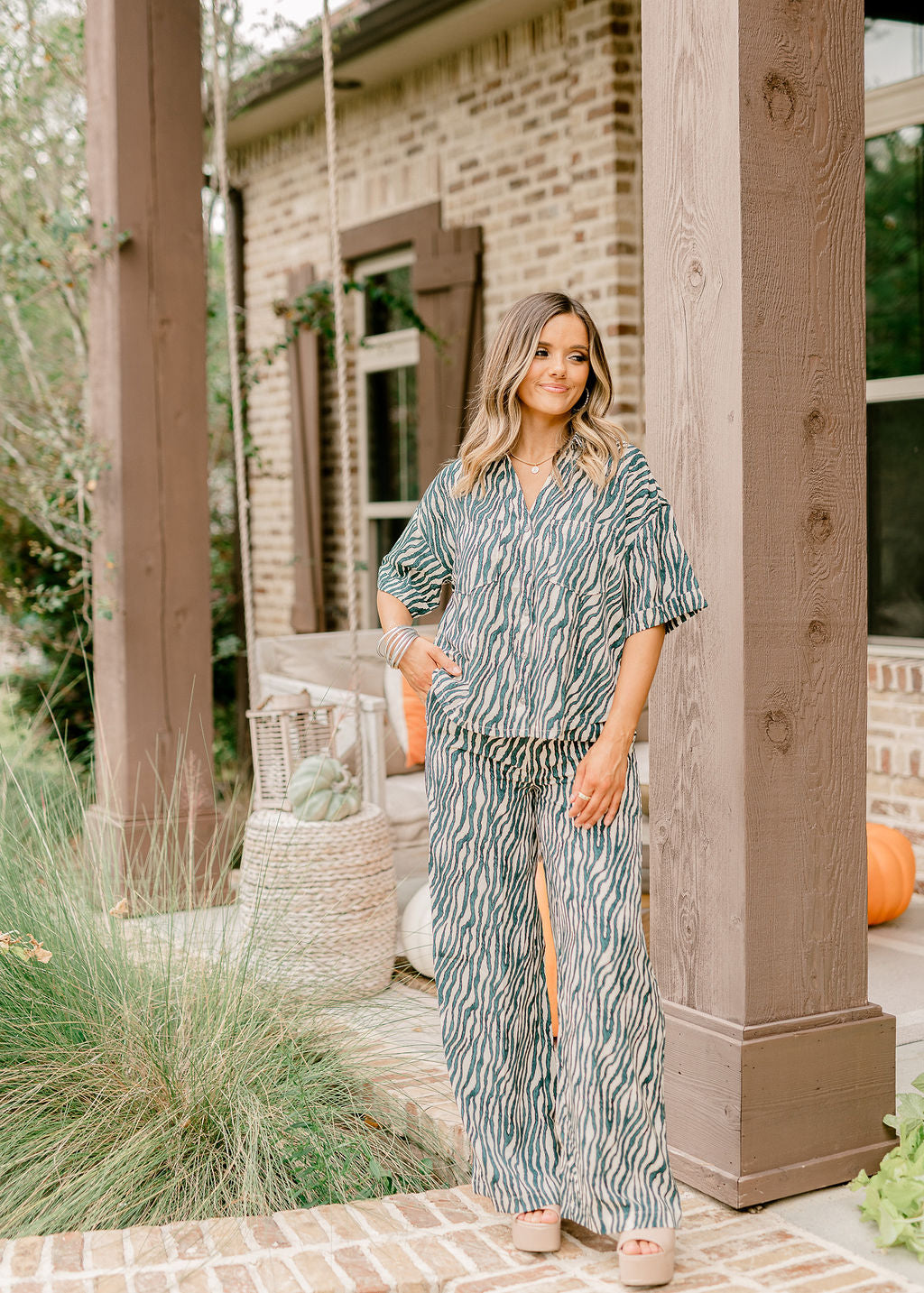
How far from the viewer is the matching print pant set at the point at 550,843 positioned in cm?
220

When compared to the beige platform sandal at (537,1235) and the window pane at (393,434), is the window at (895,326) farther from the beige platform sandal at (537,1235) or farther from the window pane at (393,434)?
the beige platform sandal at (537,1235)

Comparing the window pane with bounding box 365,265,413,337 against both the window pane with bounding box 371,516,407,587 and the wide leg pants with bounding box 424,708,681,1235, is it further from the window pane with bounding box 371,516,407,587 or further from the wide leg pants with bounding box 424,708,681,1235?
Result: the wide leg pants with bounding box 424,708,681,1235

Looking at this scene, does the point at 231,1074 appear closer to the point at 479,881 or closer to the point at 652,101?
the point at 479,881

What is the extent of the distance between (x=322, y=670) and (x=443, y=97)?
130 inches

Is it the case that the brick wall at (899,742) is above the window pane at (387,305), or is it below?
below

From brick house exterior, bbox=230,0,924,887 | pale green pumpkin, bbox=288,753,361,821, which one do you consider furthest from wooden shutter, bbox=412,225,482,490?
pale green pumpkin, bbox=288,753,361,821

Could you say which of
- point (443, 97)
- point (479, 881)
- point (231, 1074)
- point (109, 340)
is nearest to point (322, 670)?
point (109, 340)

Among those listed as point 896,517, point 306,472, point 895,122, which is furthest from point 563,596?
point 306,472

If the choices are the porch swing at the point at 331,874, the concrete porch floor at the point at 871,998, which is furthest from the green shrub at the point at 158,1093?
the porch swing at the point at 331,874

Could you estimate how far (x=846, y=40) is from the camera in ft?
8.24

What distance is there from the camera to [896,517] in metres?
4.93

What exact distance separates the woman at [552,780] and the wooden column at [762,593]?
0.25m

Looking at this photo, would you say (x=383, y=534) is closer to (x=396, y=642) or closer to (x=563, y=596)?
(x=396, y=642)

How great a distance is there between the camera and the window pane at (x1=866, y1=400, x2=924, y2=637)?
15.9 feet
